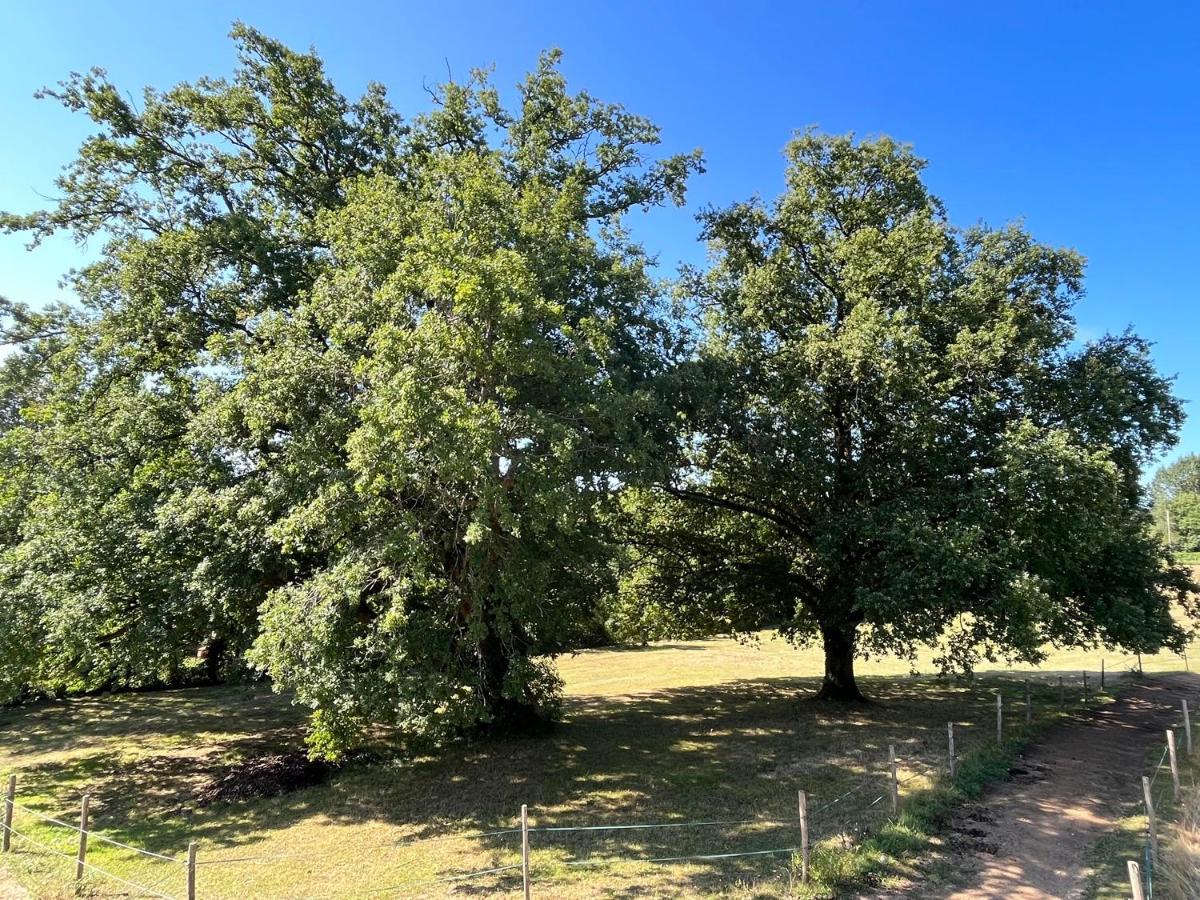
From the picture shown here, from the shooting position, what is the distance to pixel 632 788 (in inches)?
483

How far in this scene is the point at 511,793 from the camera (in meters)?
12.1

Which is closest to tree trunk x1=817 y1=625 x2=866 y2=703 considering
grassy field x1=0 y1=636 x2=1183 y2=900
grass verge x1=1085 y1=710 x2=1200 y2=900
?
grassy field x1=0 y1=636 x2=1183 y2=900

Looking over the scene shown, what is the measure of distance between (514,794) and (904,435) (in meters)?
11.8

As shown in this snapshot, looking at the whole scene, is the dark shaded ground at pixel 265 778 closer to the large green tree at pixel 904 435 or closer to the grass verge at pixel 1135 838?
the large green tree at pixel 904 435

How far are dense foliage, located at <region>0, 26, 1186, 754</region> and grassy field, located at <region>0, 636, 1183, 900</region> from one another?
1717mm

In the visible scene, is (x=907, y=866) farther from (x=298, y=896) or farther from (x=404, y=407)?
(x=404, y=407)

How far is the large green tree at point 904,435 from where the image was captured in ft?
44.2

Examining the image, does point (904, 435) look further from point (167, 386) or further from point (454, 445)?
point (167, 386)

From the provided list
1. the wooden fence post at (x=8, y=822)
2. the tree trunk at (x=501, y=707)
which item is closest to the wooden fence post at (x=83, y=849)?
the wooden fence post at (x=8, y=822)

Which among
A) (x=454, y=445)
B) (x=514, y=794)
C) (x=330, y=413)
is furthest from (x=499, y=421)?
(x=514, y=794)

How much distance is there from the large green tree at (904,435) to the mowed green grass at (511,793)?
3065 mm

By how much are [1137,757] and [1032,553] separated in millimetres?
4861

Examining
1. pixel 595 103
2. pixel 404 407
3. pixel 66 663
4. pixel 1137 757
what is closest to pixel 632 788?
pixel 404 407

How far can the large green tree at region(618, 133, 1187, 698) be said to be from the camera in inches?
531
